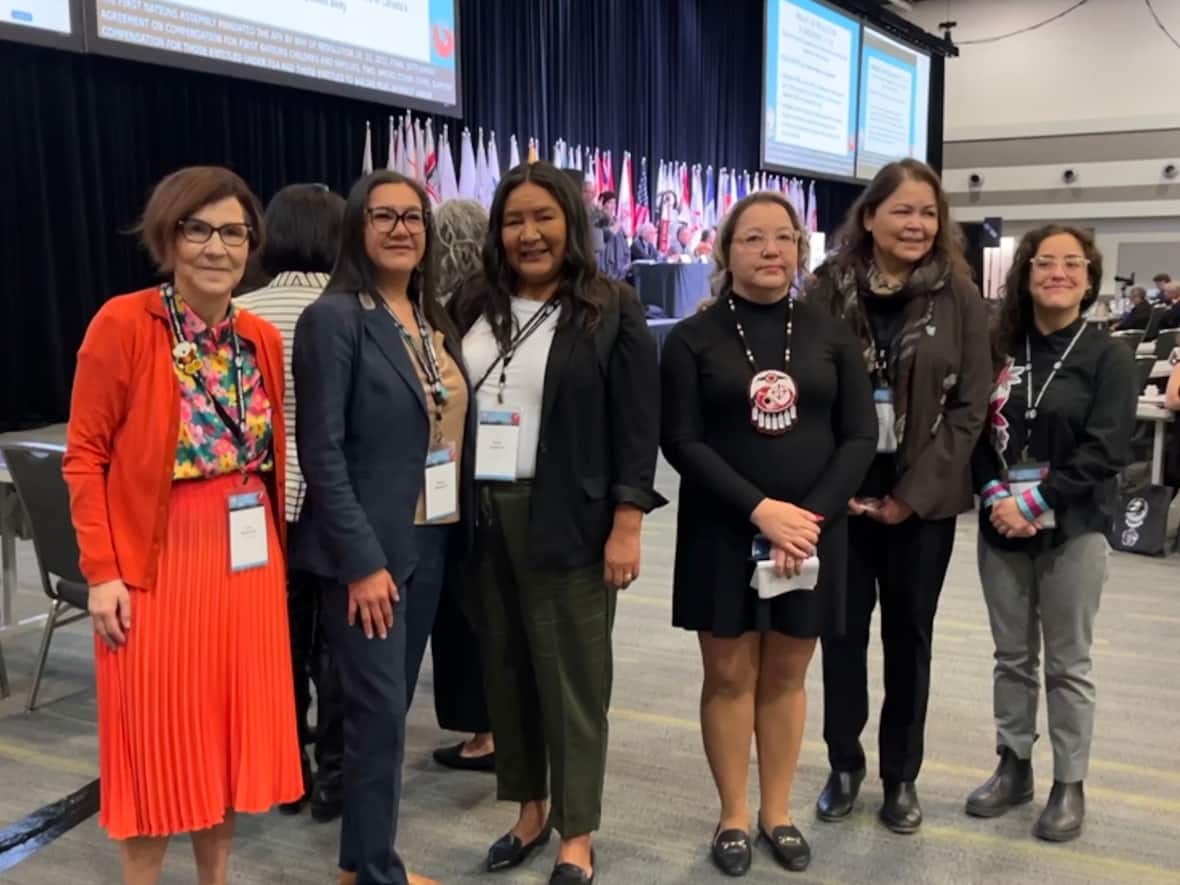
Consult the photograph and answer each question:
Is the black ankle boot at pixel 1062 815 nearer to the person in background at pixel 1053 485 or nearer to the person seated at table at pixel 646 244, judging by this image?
the person in background at pixel 1053 485

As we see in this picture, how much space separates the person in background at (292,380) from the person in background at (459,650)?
269 millimetres

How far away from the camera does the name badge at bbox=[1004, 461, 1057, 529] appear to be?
7.16ft

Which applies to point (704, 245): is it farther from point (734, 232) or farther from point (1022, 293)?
point (734, 232)

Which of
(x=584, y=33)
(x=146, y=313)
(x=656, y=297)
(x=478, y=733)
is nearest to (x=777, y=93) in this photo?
(x=584, y=33)

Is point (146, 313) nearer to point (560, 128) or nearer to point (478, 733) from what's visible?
point (478, 733)

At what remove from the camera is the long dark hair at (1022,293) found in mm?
2273

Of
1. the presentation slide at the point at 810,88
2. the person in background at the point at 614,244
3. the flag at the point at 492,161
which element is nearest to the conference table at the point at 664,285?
the person in background at the point at 614,244

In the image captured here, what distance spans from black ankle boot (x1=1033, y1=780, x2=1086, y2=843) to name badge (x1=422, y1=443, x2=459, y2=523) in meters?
1.50

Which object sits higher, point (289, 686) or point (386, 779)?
point (289, 686)

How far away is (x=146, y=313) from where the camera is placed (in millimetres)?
1646

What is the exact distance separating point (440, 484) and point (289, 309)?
1.83 ft

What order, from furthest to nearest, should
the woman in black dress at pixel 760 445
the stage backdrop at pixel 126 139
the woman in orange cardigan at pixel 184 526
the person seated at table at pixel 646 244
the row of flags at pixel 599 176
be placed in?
the person seated at table at pixel 646 244 < the row of flags at pixel 599 176 < the stage backdrop at pixel 126 139 < the woman in black dress at pixel 760 445 < the woman in orange cardigan at pixel 184 526

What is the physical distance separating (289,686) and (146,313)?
2.25 ft

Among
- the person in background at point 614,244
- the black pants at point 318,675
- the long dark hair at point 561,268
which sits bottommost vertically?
the black pants at point 318,675
